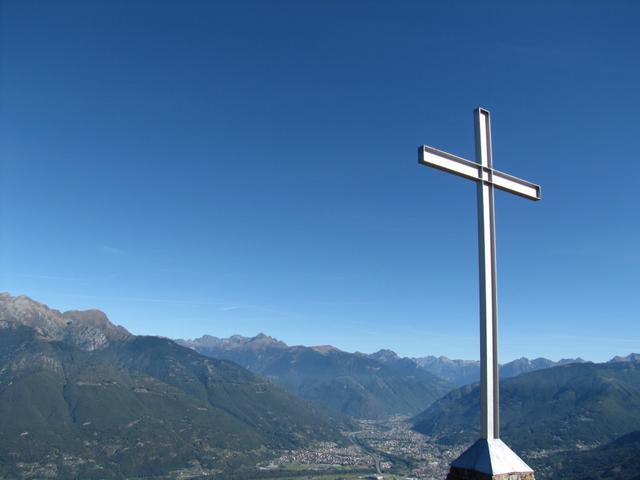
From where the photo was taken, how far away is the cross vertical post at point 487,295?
10.3 m

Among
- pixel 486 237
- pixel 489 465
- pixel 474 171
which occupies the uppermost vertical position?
pixel 474 171

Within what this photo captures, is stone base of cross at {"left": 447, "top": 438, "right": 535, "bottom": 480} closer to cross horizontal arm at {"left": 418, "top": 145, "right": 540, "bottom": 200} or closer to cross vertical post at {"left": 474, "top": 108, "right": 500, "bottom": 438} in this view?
cross vertical post at {"left": 474, "top": 108, "right": 500, "bottom": 438}

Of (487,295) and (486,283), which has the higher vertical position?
(486,283)

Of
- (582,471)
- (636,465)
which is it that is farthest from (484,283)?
(582,471)

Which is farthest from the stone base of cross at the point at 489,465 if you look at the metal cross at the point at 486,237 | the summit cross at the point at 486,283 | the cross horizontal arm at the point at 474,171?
the cross horizontal arm at the point at 474,171

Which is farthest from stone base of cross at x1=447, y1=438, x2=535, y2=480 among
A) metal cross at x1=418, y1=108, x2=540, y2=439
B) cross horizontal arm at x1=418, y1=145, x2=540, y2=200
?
cross horizontal arm at x1=418, y1=145, x2=540, y2=200

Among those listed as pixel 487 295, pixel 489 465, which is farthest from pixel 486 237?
pixel 489 465

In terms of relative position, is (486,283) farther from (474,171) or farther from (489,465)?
(489,465)

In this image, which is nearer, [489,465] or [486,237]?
[489,465]

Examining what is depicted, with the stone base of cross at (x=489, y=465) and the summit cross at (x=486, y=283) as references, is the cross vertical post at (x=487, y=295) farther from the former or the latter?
the stone base of cross at (x=489, y=465)

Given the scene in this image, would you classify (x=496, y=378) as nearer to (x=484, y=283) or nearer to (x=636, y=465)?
(x=484, y=283)

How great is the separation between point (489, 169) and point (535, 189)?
185cm

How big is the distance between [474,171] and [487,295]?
2711 millimetres

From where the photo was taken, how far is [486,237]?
36.5 feet
